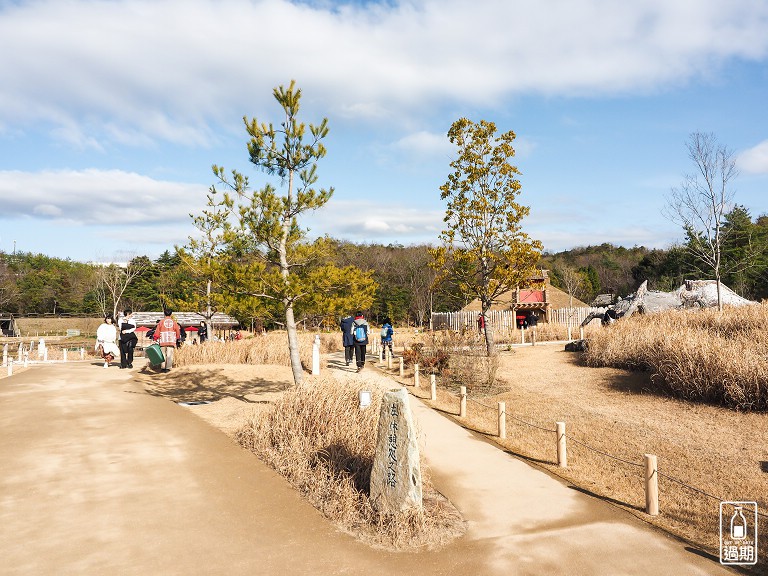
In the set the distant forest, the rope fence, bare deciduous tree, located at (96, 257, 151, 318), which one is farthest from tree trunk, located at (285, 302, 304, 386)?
bare deciduous tree, located at (96, 257, 151, 318)

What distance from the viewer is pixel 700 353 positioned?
12.1 metres

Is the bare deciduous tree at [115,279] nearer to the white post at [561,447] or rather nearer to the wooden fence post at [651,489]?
the white post at [561,447]

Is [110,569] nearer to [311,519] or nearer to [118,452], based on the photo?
[311,519]

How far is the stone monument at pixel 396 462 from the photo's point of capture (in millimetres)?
5578

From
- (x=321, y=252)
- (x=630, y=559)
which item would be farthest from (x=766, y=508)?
(x=321, y=252)

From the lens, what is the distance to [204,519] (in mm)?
5656

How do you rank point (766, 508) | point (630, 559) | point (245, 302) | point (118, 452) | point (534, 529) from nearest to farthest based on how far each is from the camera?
point (630, 559) → point (534, 529) → point (766, 508) → point (118, 452) → point (245, 302)

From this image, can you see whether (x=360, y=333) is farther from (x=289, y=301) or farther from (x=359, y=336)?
(x=289, y=301)

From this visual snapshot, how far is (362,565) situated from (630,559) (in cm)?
246

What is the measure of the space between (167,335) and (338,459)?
9705 mm

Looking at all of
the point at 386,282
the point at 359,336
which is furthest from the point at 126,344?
the point at 386,282

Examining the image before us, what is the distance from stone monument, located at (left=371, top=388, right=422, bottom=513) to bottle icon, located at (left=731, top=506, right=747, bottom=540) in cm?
A: 326

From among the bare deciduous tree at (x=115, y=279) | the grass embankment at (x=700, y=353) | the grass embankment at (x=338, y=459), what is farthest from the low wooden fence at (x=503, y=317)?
the bare deciduous tree at (x=115, y=279)

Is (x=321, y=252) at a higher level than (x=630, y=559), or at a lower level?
higher
